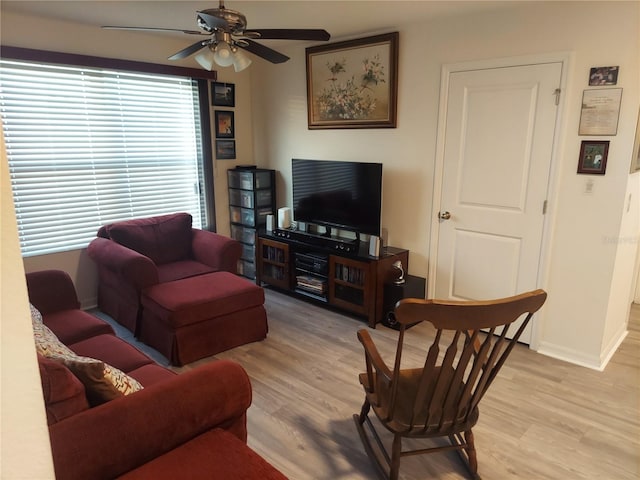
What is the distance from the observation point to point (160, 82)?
13.0 ft

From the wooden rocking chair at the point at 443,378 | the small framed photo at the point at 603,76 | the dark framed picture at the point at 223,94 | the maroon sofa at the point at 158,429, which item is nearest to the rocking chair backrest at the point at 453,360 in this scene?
the wooden rocking chair at the point at 443,378

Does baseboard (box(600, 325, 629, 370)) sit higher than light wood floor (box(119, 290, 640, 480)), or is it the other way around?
baseboard (box(600, 325, 629, 370))

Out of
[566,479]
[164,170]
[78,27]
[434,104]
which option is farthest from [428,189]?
[78,27]

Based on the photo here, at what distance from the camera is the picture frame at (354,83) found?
3482 millimetres

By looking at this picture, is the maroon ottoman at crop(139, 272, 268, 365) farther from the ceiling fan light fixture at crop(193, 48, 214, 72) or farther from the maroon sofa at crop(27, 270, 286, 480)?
the ceiling fan light fixture at crop(193, 48, 214, 72)

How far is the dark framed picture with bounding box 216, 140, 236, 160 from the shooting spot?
14.5 feet

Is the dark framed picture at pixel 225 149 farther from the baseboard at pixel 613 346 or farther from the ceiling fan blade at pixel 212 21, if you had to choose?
the baseboard at pixel 613 346

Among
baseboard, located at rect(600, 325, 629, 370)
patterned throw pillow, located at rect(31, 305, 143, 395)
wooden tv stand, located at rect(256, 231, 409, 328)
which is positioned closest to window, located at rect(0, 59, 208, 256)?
wooden tv stand, located at rect(256, 231, 409, 328)

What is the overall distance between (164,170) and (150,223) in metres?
0.71

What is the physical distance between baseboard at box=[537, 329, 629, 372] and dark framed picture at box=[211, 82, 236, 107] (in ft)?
11.8

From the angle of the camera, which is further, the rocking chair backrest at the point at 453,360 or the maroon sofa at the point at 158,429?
the rocking chair backrest at the point at 453,360

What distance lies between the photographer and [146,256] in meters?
3.48

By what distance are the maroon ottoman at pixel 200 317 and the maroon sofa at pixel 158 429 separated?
131cm

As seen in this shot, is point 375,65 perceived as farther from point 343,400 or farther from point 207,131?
point 343,400
